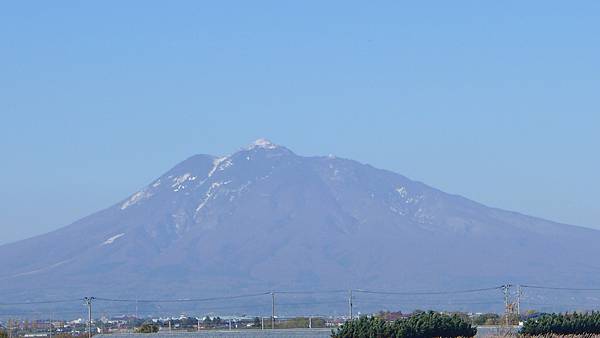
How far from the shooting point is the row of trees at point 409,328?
29.3 m

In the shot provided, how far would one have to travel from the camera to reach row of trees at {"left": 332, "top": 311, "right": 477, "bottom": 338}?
29.3 metres

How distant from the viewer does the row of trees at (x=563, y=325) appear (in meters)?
32.4

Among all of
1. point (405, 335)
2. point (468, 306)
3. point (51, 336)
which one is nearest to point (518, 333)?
point (405, 335)

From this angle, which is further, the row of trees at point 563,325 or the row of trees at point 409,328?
the row of trees at point 563,325

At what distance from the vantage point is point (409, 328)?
29.7 meters

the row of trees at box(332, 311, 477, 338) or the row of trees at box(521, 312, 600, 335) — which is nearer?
the row of trees at box(332, 311, 477, 338)

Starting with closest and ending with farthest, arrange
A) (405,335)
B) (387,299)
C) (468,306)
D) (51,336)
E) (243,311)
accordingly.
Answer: (405,335)
(51,336)
(243,311)
(468,306)
(387,299)

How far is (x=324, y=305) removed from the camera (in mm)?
165375

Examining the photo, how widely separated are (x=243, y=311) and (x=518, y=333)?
124181mm

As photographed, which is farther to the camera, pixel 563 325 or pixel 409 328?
pixel 563 325

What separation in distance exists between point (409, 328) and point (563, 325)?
483cm

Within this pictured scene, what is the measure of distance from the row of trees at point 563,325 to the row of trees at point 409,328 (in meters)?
2.03

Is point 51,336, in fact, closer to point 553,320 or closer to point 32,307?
point 553,320

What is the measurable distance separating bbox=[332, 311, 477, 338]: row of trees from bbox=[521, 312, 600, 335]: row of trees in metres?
2.03
